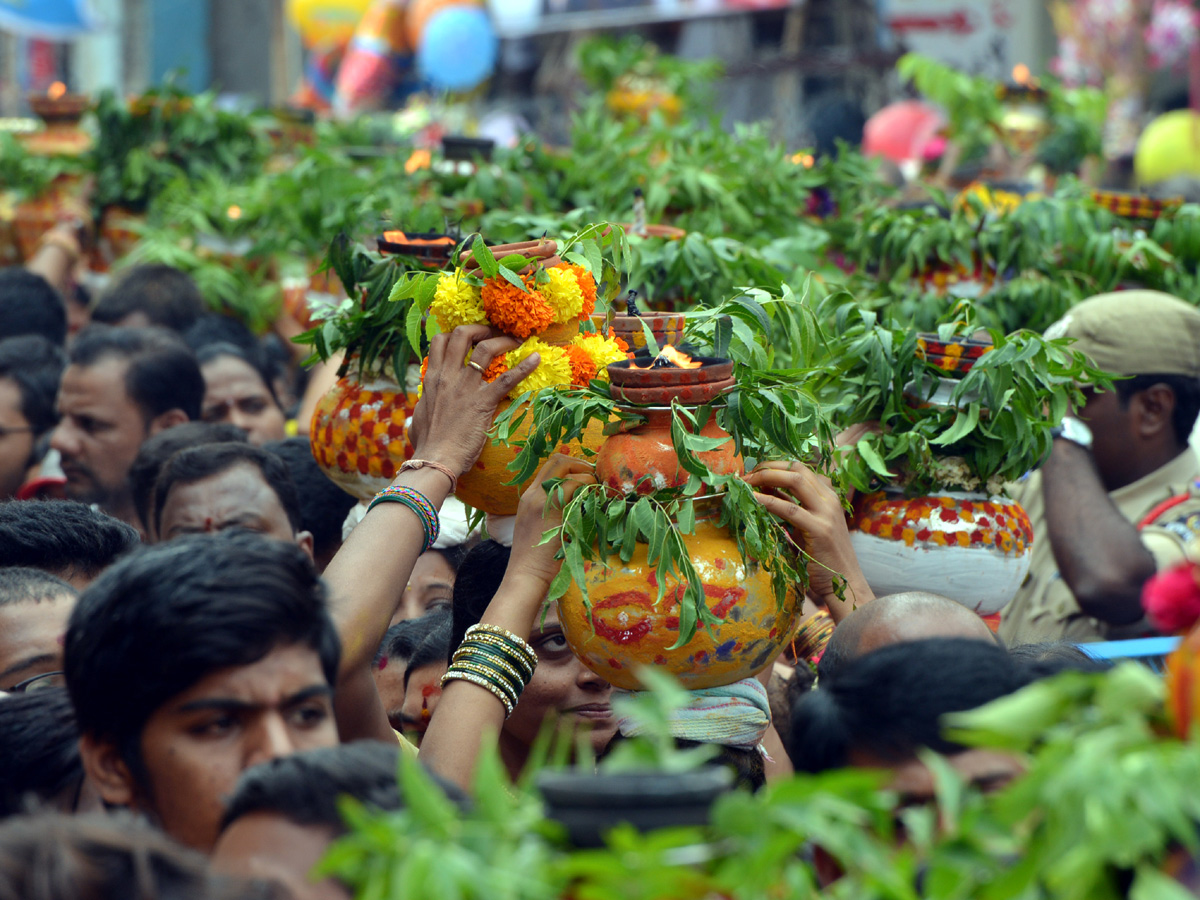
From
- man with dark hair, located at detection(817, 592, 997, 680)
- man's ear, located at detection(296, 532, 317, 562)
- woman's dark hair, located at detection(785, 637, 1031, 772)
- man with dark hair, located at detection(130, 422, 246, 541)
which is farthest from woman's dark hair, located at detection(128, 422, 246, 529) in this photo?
woman's dark hair, located at detection(785, 637, 1031, 772)

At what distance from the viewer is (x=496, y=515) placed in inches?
97.5

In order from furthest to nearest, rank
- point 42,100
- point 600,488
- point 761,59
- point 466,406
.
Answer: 1. point 761,59
2. point 42,100
3. point 466,406
4. point 600,488

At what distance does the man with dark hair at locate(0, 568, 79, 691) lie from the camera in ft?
7.52

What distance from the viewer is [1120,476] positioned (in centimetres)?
350

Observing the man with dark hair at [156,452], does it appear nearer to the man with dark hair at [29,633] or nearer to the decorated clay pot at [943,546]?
the man with dark hair at [29,633]

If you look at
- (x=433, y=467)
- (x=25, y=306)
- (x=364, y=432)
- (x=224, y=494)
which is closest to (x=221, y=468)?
(x=224, y=494)

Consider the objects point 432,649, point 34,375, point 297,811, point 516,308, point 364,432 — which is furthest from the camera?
point 34,375

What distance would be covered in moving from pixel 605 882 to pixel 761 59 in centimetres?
1298

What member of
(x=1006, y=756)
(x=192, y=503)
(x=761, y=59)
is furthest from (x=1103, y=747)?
(x=761, y=59)

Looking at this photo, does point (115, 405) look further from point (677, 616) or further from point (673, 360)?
point (677, 616)

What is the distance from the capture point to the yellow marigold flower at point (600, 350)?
2260 mm

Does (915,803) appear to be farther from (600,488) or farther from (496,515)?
(496,515)

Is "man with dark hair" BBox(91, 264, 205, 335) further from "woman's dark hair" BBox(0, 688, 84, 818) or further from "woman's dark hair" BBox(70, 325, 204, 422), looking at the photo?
"woman's dark hair" BBox(0, 688, 84, 818)

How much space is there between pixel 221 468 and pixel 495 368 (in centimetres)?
123
